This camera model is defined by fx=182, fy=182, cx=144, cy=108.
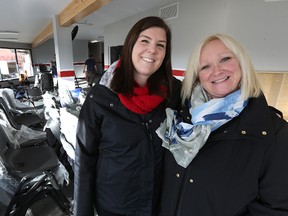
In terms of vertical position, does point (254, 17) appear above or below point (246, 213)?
above

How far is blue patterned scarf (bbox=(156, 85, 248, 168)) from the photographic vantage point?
675 mm

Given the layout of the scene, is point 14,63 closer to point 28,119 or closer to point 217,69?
point 28,119

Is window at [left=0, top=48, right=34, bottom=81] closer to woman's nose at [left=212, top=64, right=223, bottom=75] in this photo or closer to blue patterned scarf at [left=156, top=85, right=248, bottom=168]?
blue patterned scarf at [left=156, top=85, right=248, bottom=168]

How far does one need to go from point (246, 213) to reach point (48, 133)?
6.28ft

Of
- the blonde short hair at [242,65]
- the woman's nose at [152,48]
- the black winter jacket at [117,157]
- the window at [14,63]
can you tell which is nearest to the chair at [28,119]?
the black winter jacket at [117,157]

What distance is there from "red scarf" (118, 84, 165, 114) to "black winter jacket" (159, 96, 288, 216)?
29 centimetres

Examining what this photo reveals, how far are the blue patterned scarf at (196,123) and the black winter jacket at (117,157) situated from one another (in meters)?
0.07

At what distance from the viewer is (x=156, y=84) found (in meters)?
0.93

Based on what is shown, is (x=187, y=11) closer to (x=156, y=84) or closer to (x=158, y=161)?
(x=156, y=84)

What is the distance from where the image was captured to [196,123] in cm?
73

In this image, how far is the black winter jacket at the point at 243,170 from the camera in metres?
0.58

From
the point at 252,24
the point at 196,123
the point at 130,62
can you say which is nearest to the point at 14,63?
the point at 252,24

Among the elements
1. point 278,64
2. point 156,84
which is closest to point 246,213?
point 156,84

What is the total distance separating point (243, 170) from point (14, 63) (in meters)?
10.2
